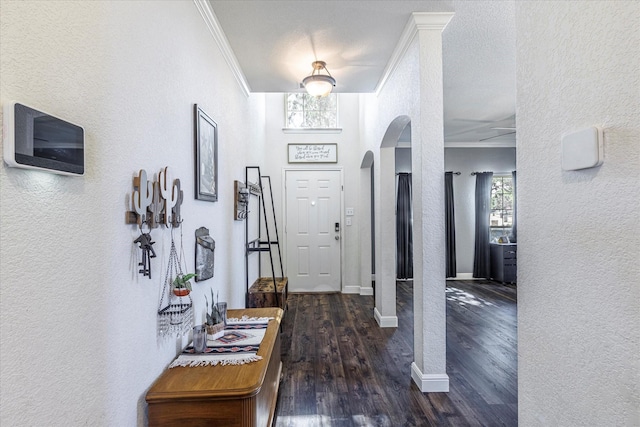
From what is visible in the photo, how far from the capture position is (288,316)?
4.11 m

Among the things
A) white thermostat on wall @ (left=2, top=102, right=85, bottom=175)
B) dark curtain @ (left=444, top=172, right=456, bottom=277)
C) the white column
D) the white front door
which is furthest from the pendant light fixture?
dark curtain @ (left=444, top=172, right=456, bottom=277)

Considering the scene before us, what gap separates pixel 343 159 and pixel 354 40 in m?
2.75

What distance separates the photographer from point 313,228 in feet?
17.5

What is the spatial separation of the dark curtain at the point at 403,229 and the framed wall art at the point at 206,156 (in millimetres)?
4400

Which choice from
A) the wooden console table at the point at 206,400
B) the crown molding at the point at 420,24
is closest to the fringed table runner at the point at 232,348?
the wooden console table at the point at 206,400

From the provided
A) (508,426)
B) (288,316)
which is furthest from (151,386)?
(288,316)

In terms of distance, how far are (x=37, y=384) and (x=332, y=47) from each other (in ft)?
8.70

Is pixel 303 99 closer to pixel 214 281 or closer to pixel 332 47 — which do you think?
pixel 332 47

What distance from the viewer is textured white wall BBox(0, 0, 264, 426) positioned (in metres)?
0.78

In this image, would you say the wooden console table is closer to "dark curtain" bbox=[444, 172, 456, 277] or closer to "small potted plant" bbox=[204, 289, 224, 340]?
"small potted plant" bbox=[204, 289, 224, 340]

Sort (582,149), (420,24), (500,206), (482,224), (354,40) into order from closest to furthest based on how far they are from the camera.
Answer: (582,149) → (420,24) → (354,40) → (482,224) → (500,206)

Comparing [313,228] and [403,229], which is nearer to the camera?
[313,228]

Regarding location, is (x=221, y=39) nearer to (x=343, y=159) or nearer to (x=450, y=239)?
(x=343, y=159)

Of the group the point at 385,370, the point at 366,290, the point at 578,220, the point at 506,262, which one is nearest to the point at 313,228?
the point at 366,290
